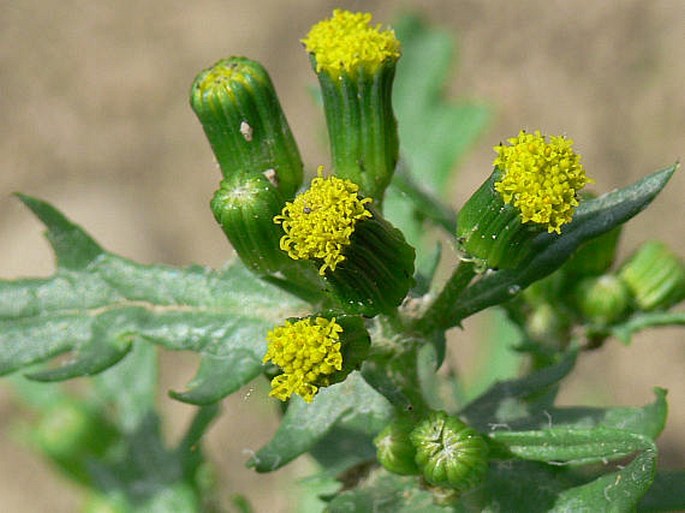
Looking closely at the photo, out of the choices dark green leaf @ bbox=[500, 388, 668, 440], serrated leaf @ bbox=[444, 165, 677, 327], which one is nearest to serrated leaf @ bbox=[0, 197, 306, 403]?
serrated leaf @ bbox=[444, 165, 677, 327]

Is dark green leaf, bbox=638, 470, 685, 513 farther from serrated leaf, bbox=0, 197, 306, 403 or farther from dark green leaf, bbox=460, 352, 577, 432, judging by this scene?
serrated leaf, bbox=0, 197, 306, 403

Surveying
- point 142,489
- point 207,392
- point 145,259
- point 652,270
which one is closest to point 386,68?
point 207,392

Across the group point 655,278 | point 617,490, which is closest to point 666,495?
point 617,490

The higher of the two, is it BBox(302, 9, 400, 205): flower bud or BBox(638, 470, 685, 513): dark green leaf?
BBox(302, 9, 400, 205): flower bud

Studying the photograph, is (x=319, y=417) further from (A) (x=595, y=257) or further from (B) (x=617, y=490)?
(A) (x=595, y=257)

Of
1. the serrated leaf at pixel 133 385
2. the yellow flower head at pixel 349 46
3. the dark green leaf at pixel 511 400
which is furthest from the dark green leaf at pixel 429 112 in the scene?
the yellow flower head at pixel 349 46

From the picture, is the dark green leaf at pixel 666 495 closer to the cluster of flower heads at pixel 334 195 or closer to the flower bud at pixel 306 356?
the cluster of flower heads at pixel 334 195

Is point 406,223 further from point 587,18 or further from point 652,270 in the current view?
point 587,18
